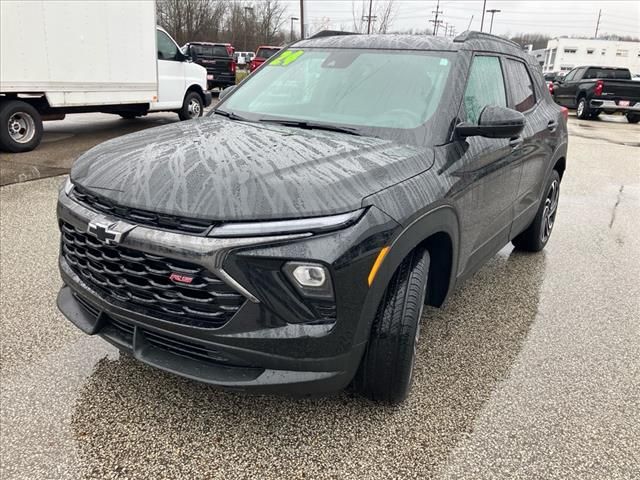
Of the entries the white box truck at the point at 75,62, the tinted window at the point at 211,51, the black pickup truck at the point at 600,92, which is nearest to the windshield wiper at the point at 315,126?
the white box truck at the point at 75,62

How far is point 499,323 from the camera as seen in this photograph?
366 cm

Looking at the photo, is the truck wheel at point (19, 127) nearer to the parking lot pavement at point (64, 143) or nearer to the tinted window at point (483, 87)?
the parking lot pavement at point (64, 143)

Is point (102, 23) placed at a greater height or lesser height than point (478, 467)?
greater

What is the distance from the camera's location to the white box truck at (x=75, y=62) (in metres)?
8.36

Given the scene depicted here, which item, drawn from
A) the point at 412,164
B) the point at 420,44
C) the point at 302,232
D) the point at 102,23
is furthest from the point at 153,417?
the point at 102,23

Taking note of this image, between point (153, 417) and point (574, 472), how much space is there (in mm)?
1913

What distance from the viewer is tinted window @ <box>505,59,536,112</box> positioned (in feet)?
12.8

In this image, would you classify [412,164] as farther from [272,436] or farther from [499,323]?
[499,323]

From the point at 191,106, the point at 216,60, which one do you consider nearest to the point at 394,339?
the point at 191,106

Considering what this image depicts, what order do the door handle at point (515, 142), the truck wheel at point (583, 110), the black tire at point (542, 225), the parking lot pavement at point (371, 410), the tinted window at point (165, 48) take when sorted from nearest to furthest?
1. the parking lot pavement at point (371, 410)
2. the door handle at point (515, 142)
3. the black tire at point (542, 225)
4. the tinted window at point (165, 48)
5. the truck wheel at point (583, 110)

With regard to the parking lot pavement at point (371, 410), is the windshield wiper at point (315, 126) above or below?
above

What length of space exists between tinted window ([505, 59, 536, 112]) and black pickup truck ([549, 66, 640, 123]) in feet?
55.5

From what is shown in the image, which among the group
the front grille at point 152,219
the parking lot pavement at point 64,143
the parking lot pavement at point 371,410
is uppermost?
the front grille at point 152,219

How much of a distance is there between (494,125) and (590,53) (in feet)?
224
